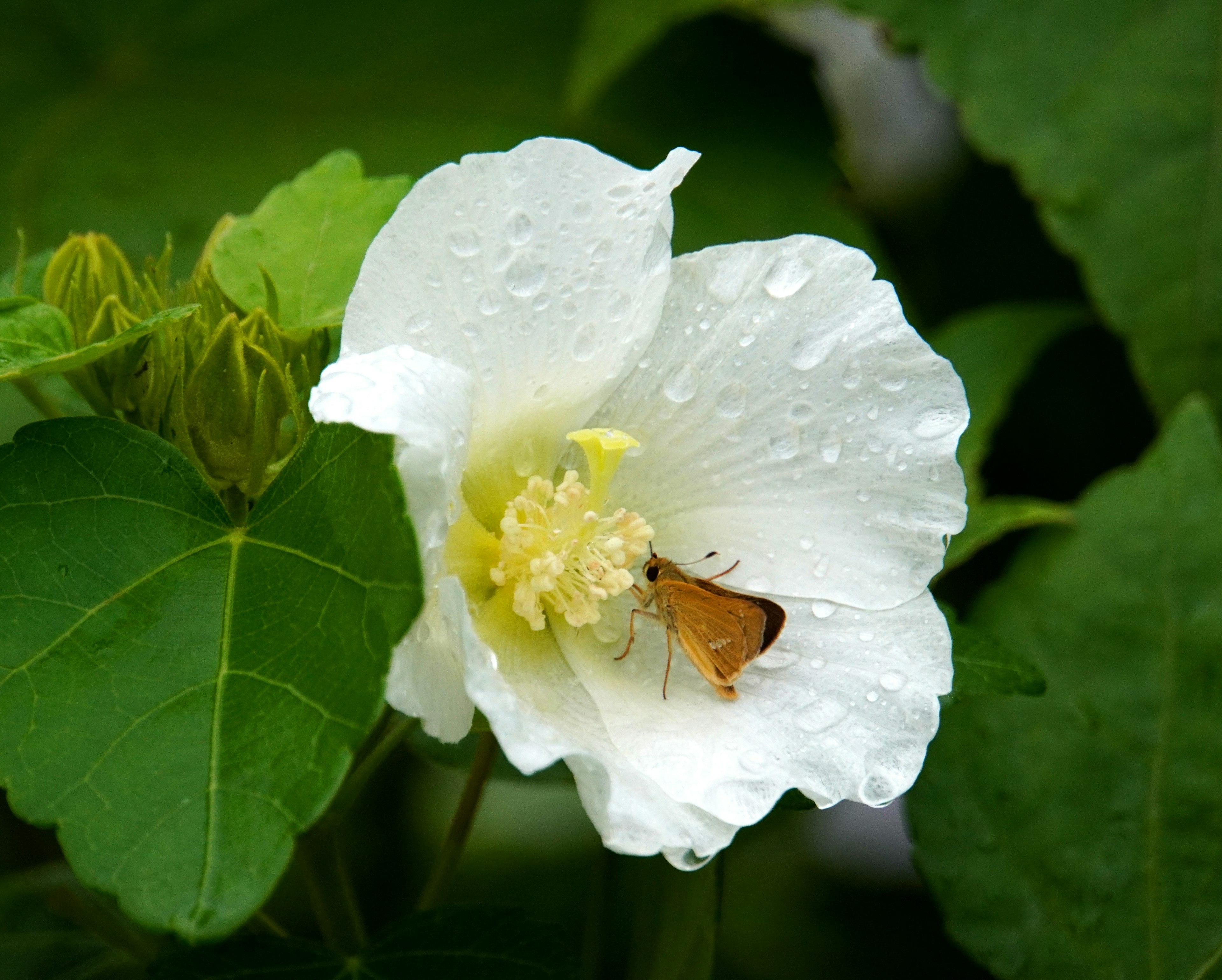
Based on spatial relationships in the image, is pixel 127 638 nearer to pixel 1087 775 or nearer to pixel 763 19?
pixel 1087 775

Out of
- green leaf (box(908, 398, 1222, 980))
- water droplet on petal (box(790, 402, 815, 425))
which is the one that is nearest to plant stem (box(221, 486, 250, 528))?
water droplet on petal (box(790, 402, 815, 425))

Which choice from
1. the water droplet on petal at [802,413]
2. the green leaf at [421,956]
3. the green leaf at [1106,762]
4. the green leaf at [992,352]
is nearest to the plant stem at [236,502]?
the green leaf at [421,956]

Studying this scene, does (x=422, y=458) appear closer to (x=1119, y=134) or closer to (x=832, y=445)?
(x=832, y=445)

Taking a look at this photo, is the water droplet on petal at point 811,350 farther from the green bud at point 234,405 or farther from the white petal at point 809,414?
the green bud at point 234,405

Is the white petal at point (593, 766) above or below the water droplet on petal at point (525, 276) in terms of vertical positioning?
below

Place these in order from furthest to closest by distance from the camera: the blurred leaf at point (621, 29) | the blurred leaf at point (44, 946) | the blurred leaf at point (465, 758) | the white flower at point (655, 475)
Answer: the blurred leaf at point (621, 29) < the blurred leaf at point (44, 946) < the blurred leaf at point (465, 758) < the white flower at point (655, 475)

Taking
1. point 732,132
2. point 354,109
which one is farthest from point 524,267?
point 354,109

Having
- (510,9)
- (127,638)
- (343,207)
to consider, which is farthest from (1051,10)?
(127,638)
